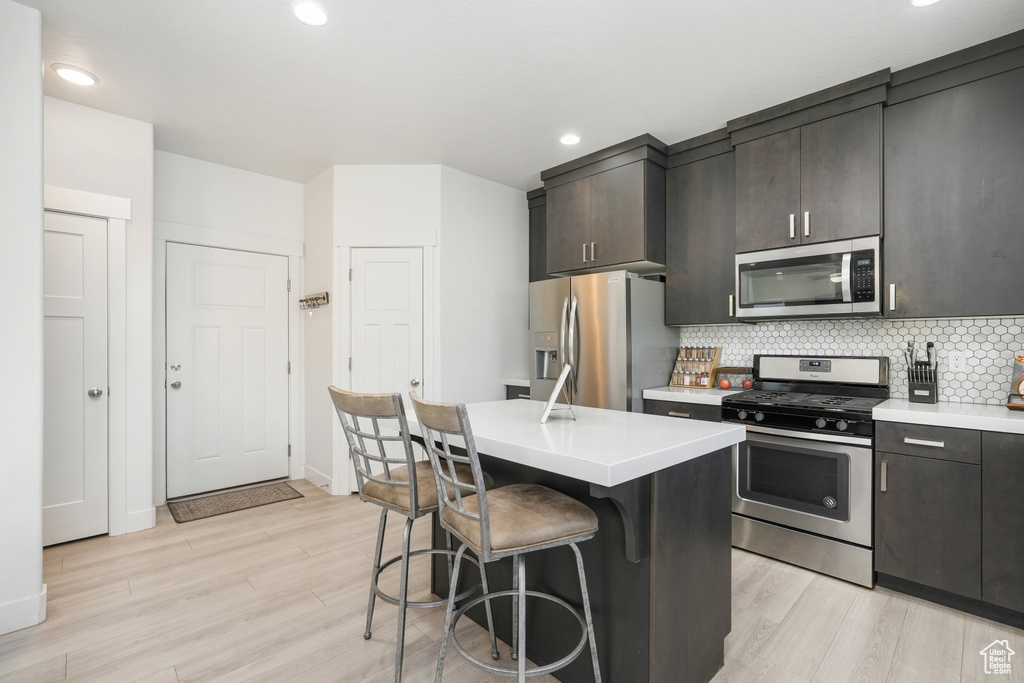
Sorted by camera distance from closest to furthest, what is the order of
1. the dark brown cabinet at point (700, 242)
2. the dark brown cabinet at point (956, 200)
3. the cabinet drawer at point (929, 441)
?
the cabinet drawer at point (929, 441)
the dark brown cabinet at point (956, 200)
the dark brown cabinet at point (700, 242)

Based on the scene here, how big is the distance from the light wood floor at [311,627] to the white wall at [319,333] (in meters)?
1.20

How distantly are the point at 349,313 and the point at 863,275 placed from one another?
3.42 metres

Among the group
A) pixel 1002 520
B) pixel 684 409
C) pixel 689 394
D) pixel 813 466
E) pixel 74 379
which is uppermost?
pixel 74 379

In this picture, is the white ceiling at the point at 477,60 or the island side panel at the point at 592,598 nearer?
the island side panel at the point at 592,598

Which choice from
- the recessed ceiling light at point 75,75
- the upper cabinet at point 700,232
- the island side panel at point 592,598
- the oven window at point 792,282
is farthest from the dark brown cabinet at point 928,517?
the recessed ceiling light at point 75,75

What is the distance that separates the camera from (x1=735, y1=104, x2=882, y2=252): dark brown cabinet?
8.51ft

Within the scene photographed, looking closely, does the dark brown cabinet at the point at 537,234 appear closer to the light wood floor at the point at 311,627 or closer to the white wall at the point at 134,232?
the light wood floor at the point at 311,627

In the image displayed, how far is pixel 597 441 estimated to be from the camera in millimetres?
1488

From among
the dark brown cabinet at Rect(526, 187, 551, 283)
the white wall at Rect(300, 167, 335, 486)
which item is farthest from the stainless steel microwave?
the white wall at Rect(300, 167, 335, 486)

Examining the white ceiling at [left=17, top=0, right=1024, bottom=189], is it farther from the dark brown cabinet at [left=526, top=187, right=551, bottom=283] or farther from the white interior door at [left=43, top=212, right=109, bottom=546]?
the dark brown cabinet at [left=526, top=187, right=551, bottom=283]

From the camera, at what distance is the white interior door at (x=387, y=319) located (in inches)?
155

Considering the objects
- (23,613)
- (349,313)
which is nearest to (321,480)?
(349,313)

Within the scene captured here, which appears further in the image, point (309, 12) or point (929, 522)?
point (929, 522)

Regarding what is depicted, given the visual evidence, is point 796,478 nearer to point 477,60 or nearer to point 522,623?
point 522,623
